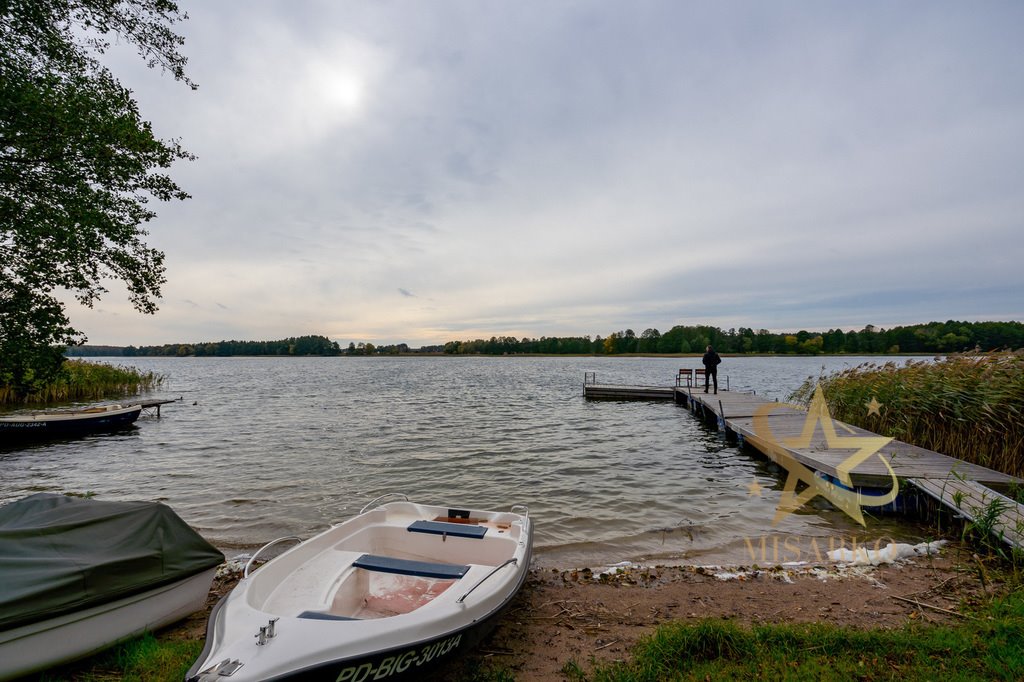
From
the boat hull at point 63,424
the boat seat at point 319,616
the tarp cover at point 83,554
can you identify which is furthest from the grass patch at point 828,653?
the boat hull at point 63,424

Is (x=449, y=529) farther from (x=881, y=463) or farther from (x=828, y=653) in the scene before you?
(x=881, y=463)

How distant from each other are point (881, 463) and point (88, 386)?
38403mm

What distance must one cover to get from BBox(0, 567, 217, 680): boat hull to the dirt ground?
1.01ft

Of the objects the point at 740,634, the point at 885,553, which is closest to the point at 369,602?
the point at 740,634

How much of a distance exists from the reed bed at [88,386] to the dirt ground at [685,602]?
85.5ft

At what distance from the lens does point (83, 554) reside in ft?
13.3

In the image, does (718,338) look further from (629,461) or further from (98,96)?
(98,96)

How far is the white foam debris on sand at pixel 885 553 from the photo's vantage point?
20.6ft

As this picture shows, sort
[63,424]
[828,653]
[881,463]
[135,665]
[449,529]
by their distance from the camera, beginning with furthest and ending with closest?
[63,424], [881,463], [449,529], [135,665], [828,653]

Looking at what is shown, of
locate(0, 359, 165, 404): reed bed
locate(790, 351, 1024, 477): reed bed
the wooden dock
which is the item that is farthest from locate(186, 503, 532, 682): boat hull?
locate(0, 359, 165, 404): reed bed

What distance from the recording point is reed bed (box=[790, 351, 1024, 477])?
863cm

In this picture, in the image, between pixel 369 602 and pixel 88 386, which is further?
pixel 88 386

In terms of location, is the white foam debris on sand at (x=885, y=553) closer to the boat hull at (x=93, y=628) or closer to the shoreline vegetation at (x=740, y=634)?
the shoreline vegetation at (x=740, y=634)

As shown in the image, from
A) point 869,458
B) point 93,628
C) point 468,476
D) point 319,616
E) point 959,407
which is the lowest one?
point 468,476
